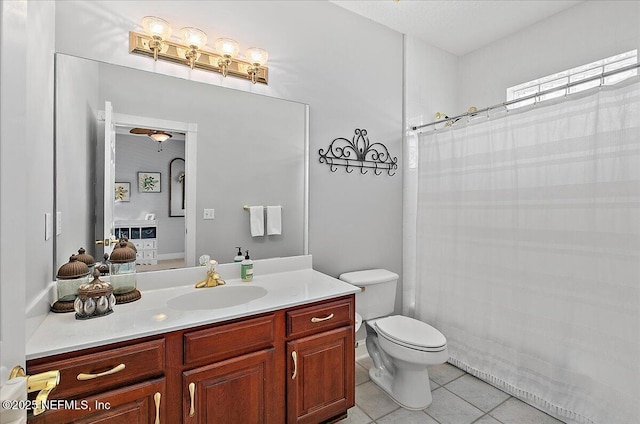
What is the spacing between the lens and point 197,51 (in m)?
1.75

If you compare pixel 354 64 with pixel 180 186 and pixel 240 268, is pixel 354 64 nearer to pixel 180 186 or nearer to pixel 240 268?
pixel 180 186

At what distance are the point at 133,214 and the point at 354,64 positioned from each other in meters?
1.90

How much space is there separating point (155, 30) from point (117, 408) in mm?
1747

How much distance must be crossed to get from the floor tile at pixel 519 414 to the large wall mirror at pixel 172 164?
1.58 meters

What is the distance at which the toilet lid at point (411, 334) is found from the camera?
1876 mm

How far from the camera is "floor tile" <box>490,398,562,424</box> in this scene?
1.85 m

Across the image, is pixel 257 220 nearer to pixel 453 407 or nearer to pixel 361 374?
pixel 361 374

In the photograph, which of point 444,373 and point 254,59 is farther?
point 444,373

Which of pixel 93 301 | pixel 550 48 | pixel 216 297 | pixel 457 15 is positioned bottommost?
pixel 216 297

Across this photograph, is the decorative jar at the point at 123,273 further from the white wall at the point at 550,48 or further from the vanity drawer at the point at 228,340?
the white wall at the point at 550,48

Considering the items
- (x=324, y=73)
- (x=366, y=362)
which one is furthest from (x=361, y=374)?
(x=324, y=73)

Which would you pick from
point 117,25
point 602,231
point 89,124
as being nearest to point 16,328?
point 89,124

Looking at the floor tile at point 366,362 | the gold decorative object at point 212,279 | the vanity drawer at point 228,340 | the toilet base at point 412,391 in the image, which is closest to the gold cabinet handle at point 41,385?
the vanity drawer at point 228,340

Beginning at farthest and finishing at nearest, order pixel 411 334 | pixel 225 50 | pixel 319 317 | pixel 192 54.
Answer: pixel 411 334 < pixel 225 50 < pixel 192 54 < pixel 319 317
